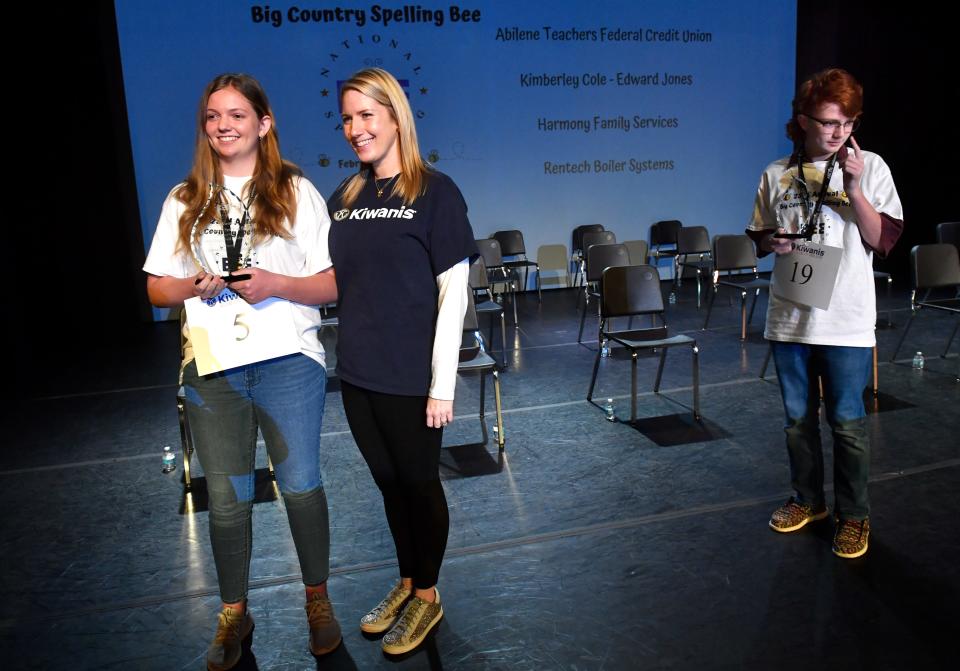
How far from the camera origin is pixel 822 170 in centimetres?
229

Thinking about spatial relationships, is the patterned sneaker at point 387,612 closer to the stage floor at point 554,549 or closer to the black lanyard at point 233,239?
the stage floor at point 554,549

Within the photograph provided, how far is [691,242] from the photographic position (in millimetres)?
7656

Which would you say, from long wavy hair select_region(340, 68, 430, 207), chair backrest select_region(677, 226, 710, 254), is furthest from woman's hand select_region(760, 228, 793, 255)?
chair backrest select_region(677, 226, 710, 254)

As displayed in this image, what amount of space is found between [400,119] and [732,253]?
205 inches

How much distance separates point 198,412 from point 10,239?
20.8 ft

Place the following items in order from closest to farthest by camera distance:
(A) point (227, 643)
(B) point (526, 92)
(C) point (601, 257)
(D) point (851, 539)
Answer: (A) point (227, 643)
(D) point (851, 539)
(C) point (601, 257)
(B) point (526, 92)

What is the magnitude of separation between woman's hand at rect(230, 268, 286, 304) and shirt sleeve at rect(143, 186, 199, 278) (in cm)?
19

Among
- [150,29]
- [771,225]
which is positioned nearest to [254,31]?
[150,29]

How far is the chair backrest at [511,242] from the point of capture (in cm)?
783

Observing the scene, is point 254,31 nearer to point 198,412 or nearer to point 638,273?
point 638,273

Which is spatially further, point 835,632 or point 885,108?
point 885,108

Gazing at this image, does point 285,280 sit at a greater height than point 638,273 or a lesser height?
greater

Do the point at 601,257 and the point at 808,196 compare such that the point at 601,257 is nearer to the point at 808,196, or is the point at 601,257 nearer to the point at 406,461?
the point at 808,196

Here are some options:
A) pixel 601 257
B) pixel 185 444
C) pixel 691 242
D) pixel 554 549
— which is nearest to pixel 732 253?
pixel 601 257
